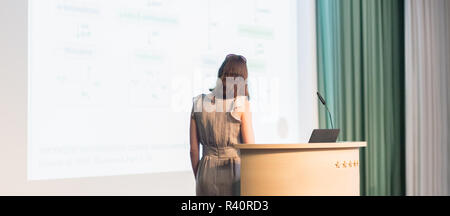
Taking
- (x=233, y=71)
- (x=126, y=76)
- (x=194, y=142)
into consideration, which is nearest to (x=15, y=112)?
(x=126, y=76)

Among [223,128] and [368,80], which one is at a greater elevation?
[368,80]

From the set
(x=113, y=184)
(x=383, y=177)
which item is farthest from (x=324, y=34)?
(x=113, y=184)

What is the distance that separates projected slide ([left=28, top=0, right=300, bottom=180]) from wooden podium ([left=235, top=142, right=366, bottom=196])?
5.42ft

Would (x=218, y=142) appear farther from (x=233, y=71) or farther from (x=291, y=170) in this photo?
(x=291, y=170)

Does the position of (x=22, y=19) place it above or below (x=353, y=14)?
below

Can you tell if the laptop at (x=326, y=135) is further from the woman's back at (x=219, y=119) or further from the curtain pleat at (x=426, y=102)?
the curtain pleat at (x=426, y=102)

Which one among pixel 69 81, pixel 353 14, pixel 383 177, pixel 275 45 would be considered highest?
pixel 353 14

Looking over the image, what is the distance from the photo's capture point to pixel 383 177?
4750 mm

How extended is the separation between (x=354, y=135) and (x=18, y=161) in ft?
10.1

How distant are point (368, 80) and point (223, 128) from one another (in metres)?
2.62

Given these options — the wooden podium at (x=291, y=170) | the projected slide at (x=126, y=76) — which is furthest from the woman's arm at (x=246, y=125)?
the projected slide at (x=126, y=76)

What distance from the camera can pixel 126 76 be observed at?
142 inches
